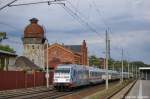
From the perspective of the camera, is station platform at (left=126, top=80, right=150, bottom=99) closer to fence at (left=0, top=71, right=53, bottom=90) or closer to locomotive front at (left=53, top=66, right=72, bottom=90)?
locomotive front at (left=53, top=66, right=72, bottom=90)

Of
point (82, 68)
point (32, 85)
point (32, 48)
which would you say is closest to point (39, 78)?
point (32, 85)

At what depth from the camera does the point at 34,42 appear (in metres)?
101

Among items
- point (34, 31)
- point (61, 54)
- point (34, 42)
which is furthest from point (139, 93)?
point (61, 54)

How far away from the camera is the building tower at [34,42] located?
99250 mm

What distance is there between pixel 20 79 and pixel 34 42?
47757mm

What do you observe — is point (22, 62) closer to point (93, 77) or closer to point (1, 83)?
point (93, 77)

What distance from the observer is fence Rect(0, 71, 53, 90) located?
4842 centimetres

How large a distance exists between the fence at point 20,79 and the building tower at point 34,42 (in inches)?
1344

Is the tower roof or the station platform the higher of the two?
the tower roof

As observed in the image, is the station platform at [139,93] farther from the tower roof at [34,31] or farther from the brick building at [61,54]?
the brick building at [61,54]

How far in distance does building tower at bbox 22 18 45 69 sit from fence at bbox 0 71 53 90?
112 feet

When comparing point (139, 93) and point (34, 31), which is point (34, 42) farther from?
point (139, 93)

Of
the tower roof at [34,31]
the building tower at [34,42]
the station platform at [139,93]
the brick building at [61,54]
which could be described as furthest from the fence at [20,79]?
the brick building at [61,54]

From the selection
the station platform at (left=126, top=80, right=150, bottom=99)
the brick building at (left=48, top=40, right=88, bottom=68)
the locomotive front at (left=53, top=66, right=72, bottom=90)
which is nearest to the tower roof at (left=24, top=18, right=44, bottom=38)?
the brick building at (left=48, top=40, right=88, bottom=68)
